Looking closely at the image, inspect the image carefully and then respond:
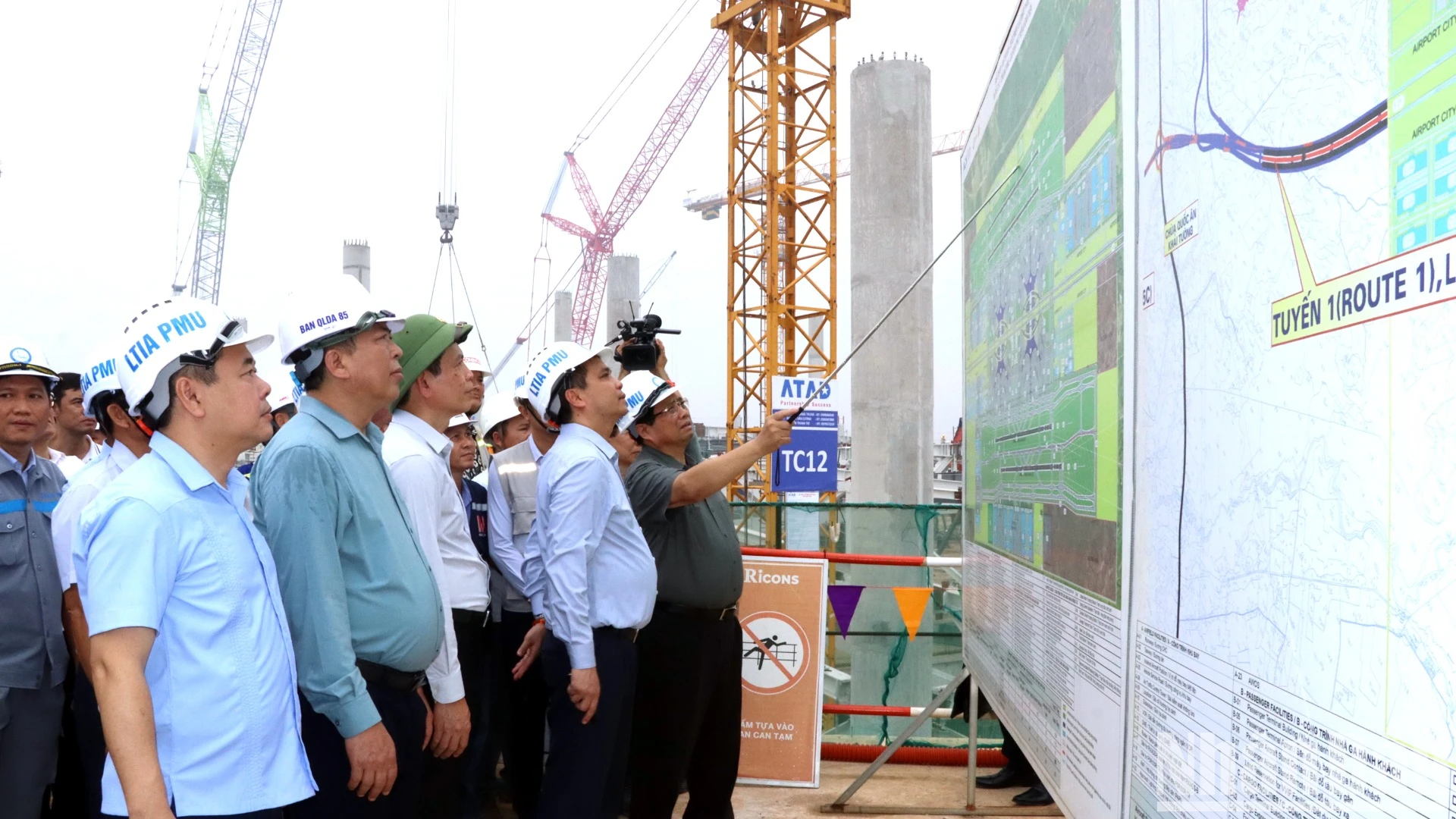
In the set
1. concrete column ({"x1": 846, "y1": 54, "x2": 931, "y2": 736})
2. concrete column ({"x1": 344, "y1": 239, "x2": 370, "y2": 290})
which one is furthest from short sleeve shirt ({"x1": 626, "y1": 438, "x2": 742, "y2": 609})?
concrete column ({"x1": 846, "y1": 54, "x2": 931, "y2": 736})

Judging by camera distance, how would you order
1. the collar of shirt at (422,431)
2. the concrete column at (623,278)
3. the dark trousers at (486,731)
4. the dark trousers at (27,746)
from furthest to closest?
the concrete column at (623,278), the dark trousers at (486,731), the collar of shirt at (422,431), the dark trousers at (27,746)

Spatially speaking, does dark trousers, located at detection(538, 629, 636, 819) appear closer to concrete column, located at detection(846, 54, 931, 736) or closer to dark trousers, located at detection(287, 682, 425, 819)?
dark trousers, located at detection(287, 682, 425, 819)

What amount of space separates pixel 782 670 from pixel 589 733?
2.15 metres

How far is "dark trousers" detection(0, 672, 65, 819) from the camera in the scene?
321 cm

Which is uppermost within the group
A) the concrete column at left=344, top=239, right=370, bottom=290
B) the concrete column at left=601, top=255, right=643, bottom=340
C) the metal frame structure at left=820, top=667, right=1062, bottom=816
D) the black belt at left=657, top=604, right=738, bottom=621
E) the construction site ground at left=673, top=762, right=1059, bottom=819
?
the concrete column at left=601, top=255, right=643, bottom=340

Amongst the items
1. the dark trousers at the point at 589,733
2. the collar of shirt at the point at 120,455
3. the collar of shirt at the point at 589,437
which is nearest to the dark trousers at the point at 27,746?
the collar of shirt at the point at 120,455

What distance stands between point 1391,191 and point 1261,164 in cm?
37

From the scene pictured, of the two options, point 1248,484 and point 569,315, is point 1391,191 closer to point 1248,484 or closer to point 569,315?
point 1248,484

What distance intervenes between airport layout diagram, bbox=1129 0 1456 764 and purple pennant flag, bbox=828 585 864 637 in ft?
13.1

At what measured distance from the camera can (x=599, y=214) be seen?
60.2 m

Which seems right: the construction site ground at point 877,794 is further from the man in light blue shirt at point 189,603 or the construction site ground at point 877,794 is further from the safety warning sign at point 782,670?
the man in light blue shirt at point 189,603

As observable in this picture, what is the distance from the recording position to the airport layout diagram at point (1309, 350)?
110cm

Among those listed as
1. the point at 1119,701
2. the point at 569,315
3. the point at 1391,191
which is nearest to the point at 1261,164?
the point at 1391,191

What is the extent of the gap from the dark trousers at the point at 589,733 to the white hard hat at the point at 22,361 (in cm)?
193
